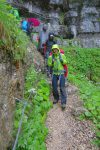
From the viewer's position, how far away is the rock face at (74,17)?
1972cm

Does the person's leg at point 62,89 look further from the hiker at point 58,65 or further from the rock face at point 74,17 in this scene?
the rock face at point 74,17

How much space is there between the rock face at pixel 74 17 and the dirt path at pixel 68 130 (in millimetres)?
10653

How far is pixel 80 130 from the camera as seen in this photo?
8562 mm

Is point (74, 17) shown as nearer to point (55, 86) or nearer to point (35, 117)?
point (55, 86)

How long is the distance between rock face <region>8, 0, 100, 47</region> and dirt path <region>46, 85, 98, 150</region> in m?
10.7

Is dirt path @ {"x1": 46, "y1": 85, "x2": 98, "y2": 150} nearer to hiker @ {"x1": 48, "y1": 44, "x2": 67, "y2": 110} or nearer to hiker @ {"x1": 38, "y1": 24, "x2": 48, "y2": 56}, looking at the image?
hiker @ {"x1": 48, "y1": 44, "x2": 67, "y2": 110}

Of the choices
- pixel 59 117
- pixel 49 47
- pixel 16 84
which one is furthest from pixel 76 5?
pixel 16 84

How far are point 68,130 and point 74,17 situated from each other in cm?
1276

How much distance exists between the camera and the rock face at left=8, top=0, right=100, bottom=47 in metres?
19.7

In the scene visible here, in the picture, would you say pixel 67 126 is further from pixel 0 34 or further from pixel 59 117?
pixel 0 34

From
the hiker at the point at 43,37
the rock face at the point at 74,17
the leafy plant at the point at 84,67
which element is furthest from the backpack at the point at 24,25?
the rock face at the point at 74,17

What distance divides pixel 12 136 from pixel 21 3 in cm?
1401

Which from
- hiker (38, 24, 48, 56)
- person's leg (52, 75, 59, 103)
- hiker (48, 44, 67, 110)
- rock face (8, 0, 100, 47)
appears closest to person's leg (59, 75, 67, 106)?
hiker (48, 44, 67, 110)

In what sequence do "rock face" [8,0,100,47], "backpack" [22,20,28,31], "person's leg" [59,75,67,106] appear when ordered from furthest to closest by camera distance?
"rock face" [8,0,100,47] → "backpack" [22,20,28,31] → "person's leg" [59,75,67,106]
